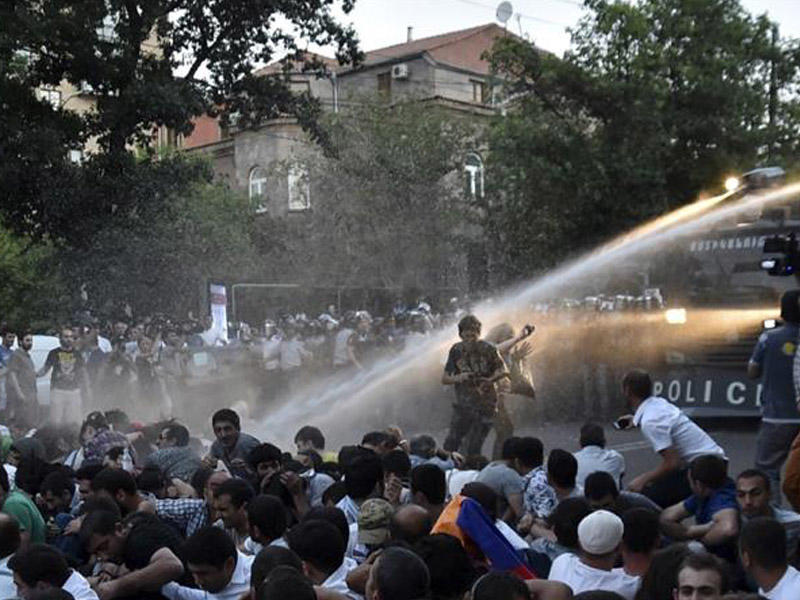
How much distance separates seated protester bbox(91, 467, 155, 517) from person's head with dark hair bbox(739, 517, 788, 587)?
3198mm

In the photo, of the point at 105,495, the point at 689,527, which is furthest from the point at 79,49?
the point at 689,527

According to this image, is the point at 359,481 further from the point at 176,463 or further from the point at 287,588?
the point at 287,588

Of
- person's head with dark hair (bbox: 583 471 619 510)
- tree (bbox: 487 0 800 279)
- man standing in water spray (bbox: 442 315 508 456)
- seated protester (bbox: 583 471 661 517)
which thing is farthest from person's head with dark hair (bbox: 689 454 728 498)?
tree (bbox: 487 0 800 279)

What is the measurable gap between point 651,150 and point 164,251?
8841 mm

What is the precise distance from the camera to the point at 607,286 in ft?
66.9

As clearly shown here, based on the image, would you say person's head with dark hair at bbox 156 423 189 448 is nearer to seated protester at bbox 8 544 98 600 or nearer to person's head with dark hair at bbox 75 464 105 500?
person's head with dark hair at bbox 75 464 105 500

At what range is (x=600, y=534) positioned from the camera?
→ 5.23 meters

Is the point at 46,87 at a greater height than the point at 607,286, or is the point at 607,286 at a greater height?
the point at 46,87

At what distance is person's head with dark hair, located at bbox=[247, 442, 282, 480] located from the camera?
7.54 metres

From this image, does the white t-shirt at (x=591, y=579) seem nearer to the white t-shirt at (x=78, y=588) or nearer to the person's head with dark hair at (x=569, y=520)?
the person's head with dark hair at (x=569, y=520)

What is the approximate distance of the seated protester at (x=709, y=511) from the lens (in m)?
6.30

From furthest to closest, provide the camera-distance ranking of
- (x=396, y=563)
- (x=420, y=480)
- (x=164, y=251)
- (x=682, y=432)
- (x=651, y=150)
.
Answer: (x=651, y=150) → (x=164, y=251) → (x=682, y=432) → (x=420, y=480) → (x=396, y=563)

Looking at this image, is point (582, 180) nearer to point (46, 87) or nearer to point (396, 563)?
point (46, 87)

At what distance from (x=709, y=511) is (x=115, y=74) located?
42.5 feet
